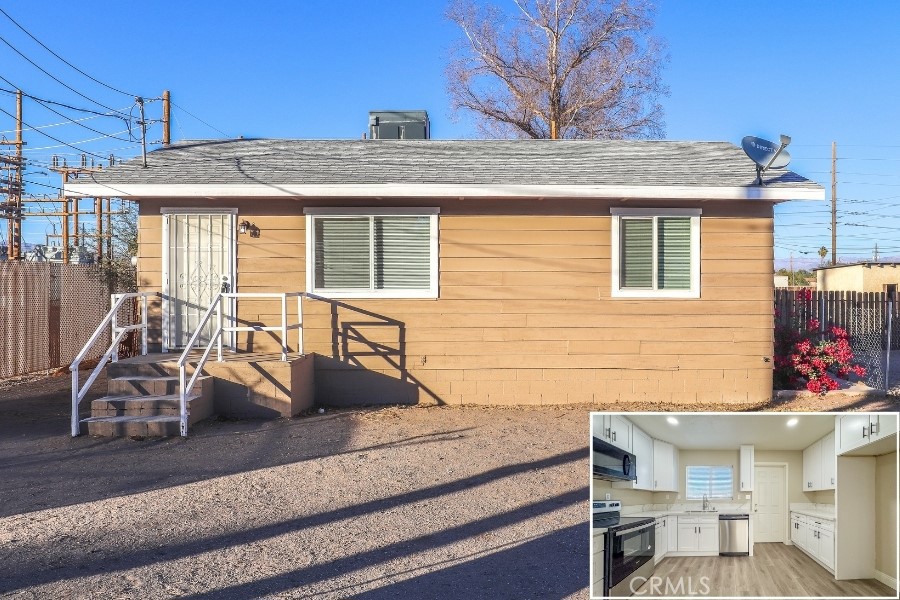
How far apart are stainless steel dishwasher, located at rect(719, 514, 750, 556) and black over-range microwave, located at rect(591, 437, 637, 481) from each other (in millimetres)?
263

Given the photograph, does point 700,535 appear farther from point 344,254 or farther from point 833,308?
point 833,308

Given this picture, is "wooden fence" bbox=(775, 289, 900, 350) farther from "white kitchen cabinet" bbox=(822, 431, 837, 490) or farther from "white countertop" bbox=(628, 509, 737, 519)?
"white countertop" bbox=(628, 509, 737, 519)

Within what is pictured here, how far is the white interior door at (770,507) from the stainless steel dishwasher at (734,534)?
3 cm

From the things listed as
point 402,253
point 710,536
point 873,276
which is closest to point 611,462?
point 710,536

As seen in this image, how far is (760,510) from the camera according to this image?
1.96 meters

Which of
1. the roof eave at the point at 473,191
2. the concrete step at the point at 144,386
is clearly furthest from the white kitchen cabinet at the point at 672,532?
the roof eave at the point at 473,191

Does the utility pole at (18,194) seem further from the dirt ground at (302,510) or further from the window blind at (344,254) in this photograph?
the dirt ground at (302,510)

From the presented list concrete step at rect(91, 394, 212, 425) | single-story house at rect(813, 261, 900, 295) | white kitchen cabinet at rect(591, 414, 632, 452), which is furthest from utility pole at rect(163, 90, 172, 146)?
single-story house at rect(813, 261, 900, 295)

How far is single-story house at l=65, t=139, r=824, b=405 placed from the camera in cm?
1011

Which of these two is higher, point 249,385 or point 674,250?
point 674,250

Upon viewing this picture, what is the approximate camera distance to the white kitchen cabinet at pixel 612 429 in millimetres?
2268

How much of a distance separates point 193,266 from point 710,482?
9225mm

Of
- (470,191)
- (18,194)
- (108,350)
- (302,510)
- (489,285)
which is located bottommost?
(302,510)

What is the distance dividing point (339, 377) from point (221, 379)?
1.69 meters
